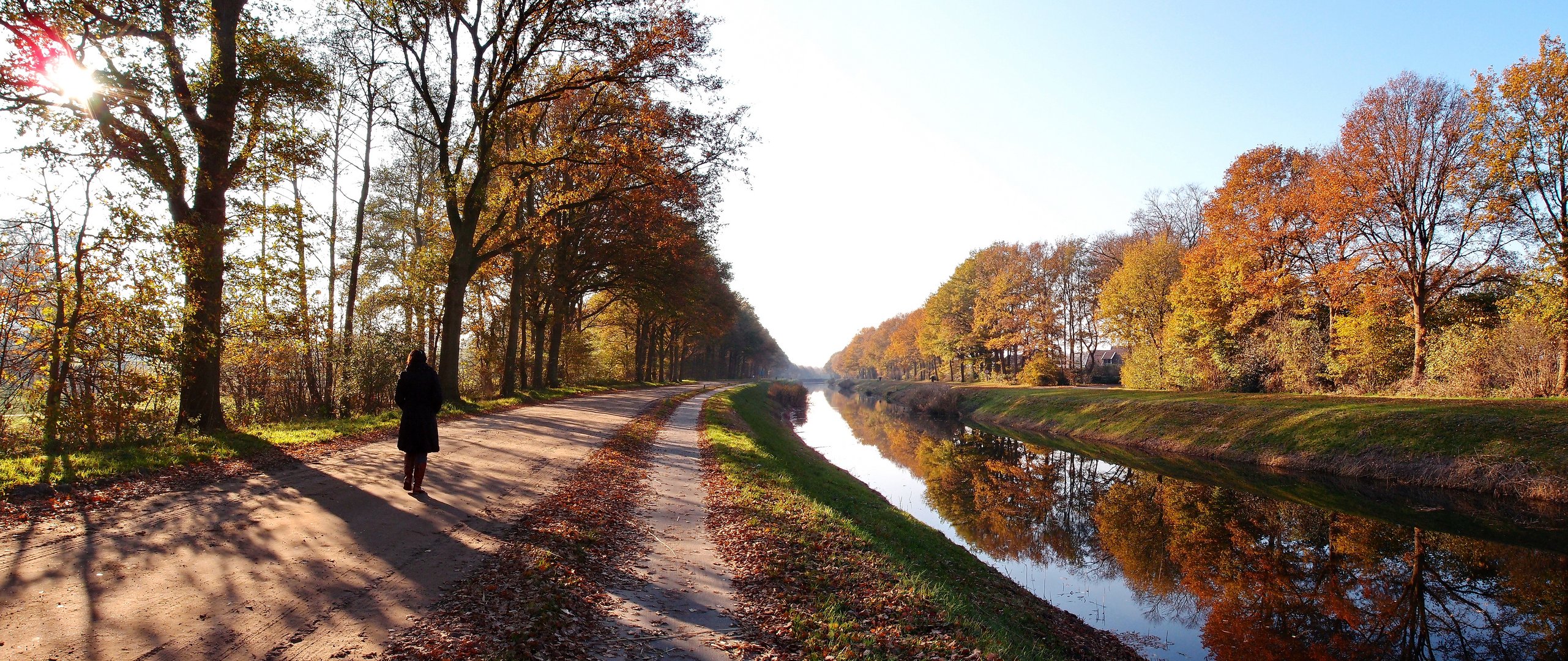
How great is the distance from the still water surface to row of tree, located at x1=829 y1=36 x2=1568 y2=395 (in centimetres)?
846

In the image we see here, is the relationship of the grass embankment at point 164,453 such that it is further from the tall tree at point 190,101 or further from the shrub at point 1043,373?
the shrub at point 1043,373

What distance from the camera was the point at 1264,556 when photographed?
1059cm

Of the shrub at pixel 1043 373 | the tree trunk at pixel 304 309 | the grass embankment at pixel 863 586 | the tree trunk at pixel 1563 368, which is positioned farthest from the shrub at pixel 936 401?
the tree trunk at pixel 304 309

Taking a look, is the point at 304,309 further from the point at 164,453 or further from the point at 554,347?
the point at 554,347

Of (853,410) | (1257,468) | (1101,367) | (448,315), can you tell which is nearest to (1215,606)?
(1257,468)

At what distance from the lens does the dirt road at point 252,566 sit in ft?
12.5

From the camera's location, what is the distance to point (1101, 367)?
51.2 metres

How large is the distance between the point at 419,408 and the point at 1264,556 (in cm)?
1313

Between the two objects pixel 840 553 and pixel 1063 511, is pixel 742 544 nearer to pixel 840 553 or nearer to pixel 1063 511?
pixel 840 553

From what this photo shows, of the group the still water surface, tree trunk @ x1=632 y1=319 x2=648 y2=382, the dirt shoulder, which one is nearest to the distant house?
the still water surface

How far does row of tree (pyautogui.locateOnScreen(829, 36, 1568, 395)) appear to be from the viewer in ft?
60.5

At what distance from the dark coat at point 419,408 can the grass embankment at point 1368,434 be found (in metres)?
20.7

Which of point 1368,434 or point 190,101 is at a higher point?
point 190,101

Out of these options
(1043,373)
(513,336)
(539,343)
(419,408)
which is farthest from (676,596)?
(1043,373)
